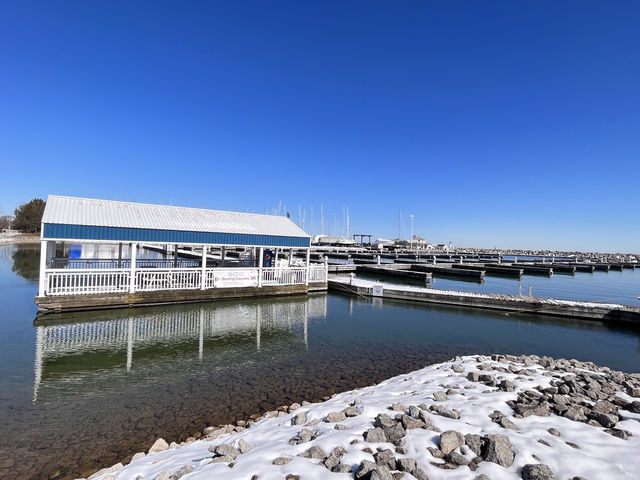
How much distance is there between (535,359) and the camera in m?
8.16

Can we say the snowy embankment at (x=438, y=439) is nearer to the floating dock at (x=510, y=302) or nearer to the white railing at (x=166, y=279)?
the white railing at (x=166, y=279)

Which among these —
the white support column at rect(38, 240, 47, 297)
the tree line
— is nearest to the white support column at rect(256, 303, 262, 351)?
the white support column at rect(38, 240, 47, 297)

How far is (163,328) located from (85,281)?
6.09 meters

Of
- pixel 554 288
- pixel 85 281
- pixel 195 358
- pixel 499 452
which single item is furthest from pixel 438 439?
pixel 554 288

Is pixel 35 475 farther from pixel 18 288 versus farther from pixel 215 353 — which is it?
pixel 18 288

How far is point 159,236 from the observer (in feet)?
54.1

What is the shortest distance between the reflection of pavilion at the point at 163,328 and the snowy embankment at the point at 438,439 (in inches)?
201

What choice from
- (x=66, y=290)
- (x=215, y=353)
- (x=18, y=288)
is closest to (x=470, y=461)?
(x=215, y=353)

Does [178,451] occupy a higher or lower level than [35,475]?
higher

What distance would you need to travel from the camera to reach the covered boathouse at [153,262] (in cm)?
1420

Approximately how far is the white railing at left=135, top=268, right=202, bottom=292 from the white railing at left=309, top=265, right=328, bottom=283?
23.5ft

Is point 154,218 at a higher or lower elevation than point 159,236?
higher

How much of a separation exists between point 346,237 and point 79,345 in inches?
4192

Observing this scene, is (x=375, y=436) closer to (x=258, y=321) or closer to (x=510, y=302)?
(x=258, y=321)
